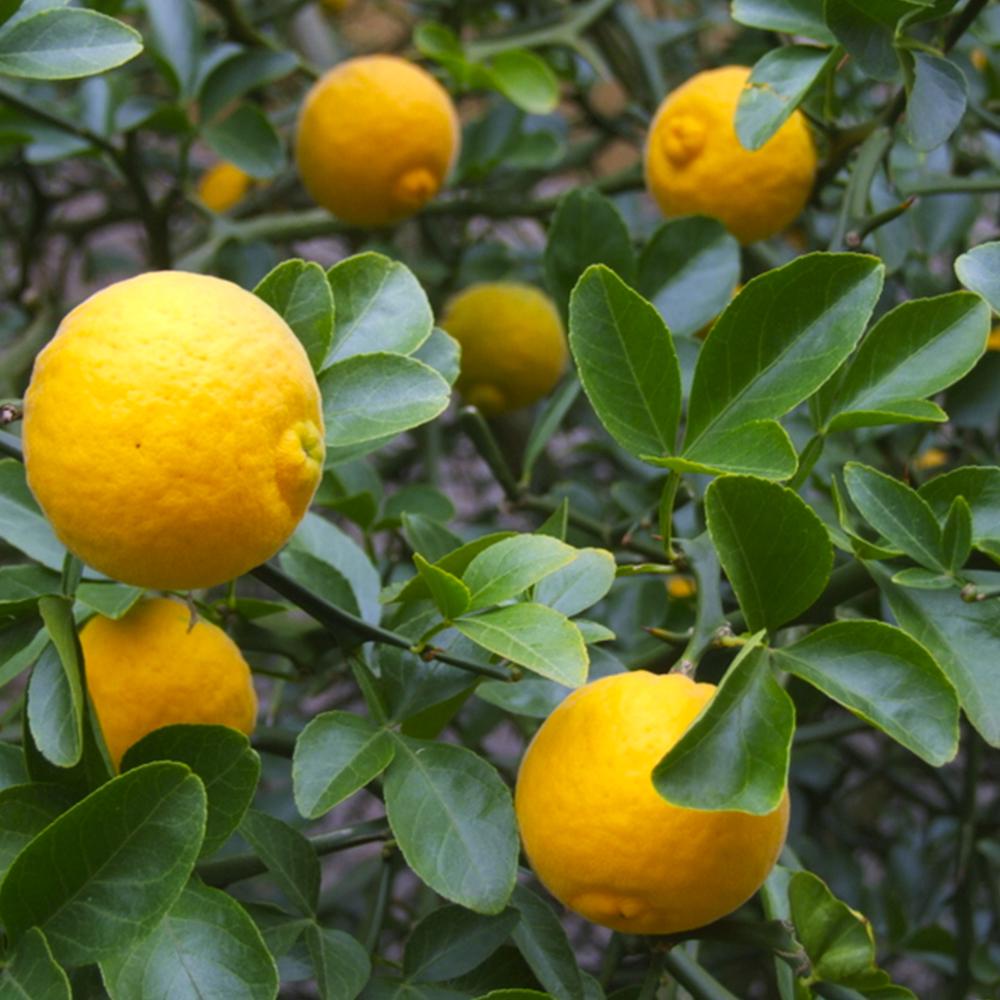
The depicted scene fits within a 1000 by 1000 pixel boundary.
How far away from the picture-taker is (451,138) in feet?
3.93

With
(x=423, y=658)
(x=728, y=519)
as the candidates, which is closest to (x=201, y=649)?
(x=423, y=658)

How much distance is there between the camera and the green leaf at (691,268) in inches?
Result: 35.6

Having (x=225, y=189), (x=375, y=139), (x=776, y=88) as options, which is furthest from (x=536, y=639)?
(x=225, y=189)

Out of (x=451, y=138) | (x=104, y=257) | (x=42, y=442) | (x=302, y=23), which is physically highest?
(x=42, y=442)

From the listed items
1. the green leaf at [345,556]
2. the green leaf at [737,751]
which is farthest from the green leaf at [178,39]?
the green leaf at [737,751]

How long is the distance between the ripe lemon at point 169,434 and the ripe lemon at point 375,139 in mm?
632

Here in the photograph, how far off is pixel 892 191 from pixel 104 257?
114 cm

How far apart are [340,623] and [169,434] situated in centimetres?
14

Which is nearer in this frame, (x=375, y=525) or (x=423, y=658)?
(x=423, y=658)

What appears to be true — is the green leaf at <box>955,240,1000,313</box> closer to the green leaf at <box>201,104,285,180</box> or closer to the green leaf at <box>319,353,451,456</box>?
the green leaf at <box>319,353,451,456</box>

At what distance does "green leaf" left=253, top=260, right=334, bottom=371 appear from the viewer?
62cm

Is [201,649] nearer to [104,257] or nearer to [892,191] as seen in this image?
[892,191]

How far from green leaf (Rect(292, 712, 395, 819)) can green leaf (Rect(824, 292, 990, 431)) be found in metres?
0.24

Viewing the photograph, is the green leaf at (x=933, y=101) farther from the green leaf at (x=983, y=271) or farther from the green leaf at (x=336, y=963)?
the green leaf at (x=336, y=963)
